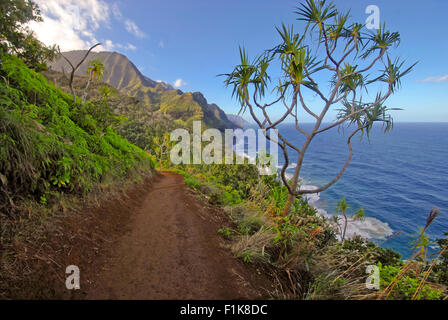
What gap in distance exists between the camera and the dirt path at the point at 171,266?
240 cm

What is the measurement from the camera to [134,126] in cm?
3756

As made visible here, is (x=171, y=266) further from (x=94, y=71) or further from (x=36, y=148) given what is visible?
(x=94, y=71)

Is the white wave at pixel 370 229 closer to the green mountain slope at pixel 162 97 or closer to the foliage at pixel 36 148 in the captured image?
the foliage at pixel 36 148

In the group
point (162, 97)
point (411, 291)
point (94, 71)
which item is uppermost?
point (162, 97)

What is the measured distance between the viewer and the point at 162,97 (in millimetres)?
147750

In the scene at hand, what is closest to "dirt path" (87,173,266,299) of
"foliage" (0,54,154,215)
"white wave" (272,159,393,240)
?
"foliage" (0,54,154,215)

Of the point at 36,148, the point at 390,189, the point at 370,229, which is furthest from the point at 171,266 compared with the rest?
the point at 390,189

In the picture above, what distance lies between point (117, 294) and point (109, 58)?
246717 mm

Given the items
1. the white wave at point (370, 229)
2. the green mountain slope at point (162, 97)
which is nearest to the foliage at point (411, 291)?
the white wave at point (370, 229)

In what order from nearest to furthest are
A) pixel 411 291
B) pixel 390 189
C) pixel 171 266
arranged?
1. pixel 411 291
2. pixel 171 266
3. pixel 390 189

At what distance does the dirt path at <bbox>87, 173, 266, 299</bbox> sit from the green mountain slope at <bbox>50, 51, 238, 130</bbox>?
76888 mm

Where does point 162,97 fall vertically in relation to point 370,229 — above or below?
above

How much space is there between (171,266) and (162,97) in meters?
160
